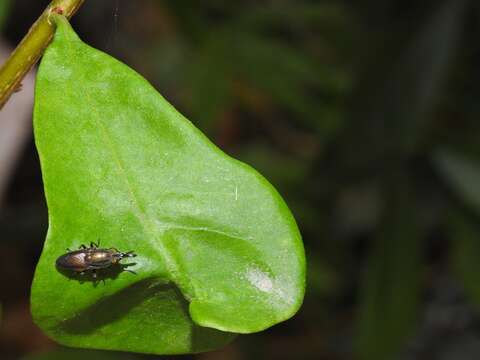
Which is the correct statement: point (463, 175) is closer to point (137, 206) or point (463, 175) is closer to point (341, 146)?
point (341, 146)

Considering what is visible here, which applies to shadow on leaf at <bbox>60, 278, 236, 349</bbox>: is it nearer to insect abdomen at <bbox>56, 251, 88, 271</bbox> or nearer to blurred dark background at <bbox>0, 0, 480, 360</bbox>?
insect abdomen at <bbox>56, 251, 88, 271</bbox>

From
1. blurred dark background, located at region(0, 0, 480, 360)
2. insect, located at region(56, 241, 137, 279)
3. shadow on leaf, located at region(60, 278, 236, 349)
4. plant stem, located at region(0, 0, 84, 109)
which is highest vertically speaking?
plant stem, located at region(0, 0, 84, 109)

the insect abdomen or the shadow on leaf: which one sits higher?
the insect abdomen

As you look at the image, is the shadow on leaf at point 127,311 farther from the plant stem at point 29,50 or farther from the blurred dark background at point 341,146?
the blurred dark background at point 341,146

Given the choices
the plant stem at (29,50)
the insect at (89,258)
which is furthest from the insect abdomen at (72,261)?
the plant stem at (29,50)

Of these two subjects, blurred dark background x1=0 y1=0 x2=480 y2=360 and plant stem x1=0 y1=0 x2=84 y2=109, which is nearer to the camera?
plant stem x1=0 y1=0 x2=84 y2=109

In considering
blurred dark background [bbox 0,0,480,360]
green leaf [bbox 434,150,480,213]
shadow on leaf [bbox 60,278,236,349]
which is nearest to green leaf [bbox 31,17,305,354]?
shadow on leaf [bbox 60,278,236,349]

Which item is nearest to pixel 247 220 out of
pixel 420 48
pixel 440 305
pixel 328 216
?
pixel 420 48
